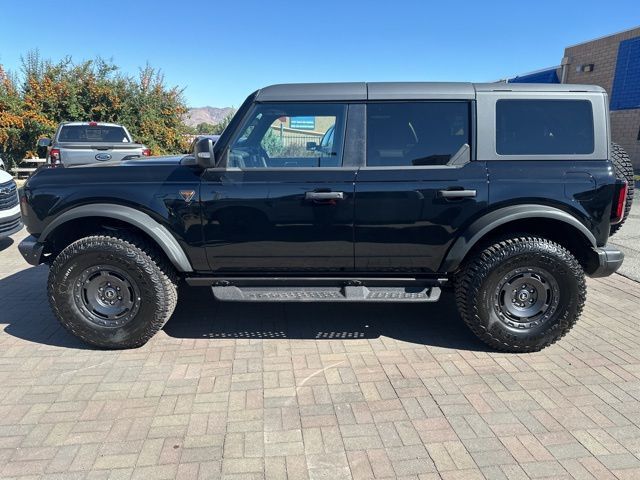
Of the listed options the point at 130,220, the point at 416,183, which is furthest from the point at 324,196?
the point at 130,220

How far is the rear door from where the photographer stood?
3277mm

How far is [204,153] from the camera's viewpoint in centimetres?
328

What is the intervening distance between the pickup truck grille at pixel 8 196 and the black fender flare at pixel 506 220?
233 inches

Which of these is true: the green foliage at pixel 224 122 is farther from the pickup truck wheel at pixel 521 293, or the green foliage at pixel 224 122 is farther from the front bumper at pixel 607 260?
the front bumper at pixel 607 260

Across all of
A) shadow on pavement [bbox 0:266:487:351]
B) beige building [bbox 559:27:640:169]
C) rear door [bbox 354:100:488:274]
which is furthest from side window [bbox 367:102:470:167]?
beige building [bbox 559:27:640:169]

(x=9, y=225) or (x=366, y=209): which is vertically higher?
(x=366, y=209)

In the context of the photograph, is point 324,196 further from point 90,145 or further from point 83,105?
point 83,105


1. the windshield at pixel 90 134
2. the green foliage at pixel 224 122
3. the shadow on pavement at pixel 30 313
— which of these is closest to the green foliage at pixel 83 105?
the green foliage at pixel 224 122

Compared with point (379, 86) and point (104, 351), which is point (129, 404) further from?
point (379, 86)

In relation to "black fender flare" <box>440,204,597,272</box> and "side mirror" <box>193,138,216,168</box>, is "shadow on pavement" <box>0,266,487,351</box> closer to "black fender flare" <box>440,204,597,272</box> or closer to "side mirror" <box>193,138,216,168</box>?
"black fender flare" <box>440,204,597,272</box>

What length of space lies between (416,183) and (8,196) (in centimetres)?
573

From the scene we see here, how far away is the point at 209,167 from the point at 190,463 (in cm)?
201

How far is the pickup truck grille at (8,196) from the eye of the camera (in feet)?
19.5

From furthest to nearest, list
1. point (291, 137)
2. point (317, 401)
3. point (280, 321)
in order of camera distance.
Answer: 1. point (280, 321)
2. point (291, 137)
3. point (317, 401)
